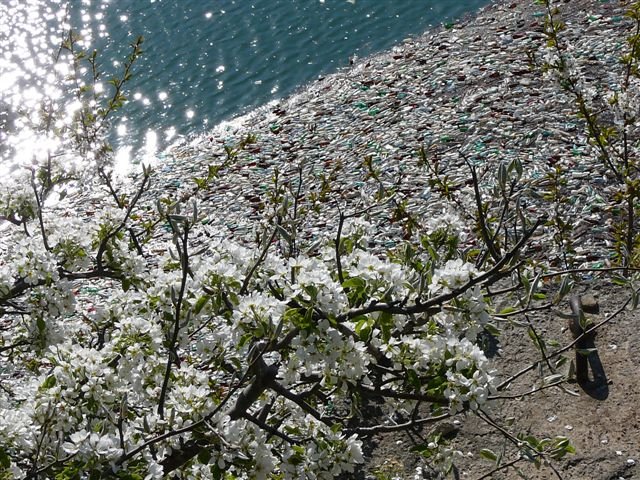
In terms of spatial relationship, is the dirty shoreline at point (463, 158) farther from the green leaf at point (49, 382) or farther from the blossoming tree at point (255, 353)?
the green leaf at point (49, 382)

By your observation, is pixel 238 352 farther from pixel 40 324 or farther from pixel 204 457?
pixel 40 324

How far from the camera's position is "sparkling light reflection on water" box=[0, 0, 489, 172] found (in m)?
11.3

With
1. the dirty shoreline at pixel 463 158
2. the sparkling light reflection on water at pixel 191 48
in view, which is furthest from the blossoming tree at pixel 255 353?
the sparkling light reflection on water at pixel 191 48

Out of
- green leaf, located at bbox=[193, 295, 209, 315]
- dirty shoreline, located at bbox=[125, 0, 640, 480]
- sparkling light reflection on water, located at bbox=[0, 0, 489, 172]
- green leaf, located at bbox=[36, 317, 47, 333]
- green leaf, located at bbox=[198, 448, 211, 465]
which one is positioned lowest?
dirty shoreline, located at bbox=[125, 0, 640, 480]

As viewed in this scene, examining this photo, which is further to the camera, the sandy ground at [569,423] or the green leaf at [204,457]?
the sandy ground at [569,423]

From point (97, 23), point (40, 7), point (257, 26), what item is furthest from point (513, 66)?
point (40, 7)

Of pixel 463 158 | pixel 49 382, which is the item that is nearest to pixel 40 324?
pixel 49 382

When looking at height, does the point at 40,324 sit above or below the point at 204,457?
above

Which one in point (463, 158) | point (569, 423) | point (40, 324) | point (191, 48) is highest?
point (40, 324)

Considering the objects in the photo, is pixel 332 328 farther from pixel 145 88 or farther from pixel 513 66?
pixel 145 88

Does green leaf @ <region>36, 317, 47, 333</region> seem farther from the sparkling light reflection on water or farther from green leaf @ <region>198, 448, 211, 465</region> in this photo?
the sparkling light reflection on water

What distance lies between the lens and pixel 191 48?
12859mm

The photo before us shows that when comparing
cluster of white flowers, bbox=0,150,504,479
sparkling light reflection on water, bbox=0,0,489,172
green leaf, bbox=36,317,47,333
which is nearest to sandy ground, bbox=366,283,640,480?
cluster of white flowers, bbox=0,150,504,479

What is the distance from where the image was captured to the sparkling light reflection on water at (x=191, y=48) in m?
11.3
